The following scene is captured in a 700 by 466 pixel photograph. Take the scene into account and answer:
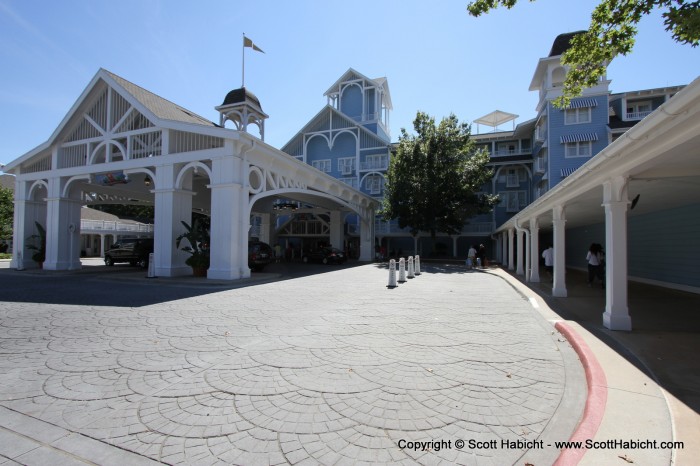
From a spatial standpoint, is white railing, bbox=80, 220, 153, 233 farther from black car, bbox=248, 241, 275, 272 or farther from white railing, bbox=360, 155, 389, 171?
white railing, bbox=360, 155, 389, 171

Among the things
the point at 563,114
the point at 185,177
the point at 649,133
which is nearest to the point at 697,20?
the point at 649,133

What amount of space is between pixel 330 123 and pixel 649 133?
111ft

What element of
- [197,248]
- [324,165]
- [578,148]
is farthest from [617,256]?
[324,165]

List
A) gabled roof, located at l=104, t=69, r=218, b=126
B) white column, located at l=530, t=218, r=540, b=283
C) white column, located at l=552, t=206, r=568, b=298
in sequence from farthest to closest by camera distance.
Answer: gabled roof, located at l=104, t=69, r=218, b=126, white column, located at l=530, t=218, r=540, b=283, white column, located at l=552, t=206, r=568, b=298

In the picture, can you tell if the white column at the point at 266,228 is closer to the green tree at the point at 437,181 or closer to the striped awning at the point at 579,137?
the green tree at the point at 437,181

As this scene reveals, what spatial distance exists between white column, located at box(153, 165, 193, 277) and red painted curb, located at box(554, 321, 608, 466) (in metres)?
14.7

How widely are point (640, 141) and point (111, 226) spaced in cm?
4295

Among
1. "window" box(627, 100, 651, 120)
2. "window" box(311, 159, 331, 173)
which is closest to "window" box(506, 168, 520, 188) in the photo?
"window" box(627, 100, 651, 120)

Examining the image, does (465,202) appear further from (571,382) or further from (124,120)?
(571,382)

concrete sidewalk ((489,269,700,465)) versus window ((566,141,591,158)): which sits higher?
window ((566,141,591,158))

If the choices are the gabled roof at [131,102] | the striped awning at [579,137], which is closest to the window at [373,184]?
the striped awning at [579,137]

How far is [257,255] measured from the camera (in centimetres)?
1861

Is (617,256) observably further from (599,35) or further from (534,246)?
(534,246)

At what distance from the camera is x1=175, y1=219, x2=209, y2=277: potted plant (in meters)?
14.9
